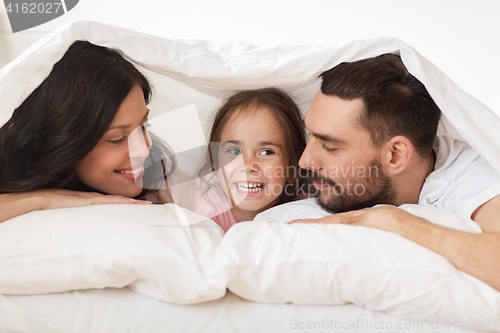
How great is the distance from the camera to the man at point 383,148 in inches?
43.7

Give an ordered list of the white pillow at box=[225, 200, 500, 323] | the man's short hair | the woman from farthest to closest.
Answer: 1. the man's short hair
2. the woman
3. the white pillow at box=[225, 200, 500, 323]

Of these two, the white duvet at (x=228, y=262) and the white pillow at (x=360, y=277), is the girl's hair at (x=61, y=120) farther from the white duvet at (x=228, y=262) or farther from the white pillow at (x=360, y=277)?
the white pillow at (x=360, y=277)

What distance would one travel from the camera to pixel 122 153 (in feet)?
3.70

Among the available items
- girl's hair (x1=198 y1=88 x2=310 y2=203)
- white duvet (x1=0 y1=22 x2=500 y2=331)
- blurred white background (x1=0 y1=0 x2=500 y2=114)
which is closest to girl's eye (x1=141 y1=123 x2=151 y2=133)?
girl's hair (x1=198 y1=88 x2=310 y2=203)

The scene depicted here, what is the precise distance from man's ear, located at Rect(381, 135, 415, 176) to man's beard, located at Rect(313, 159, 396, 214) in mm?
28

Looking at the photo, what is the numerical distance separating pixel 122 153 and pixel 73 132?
0.14 metres

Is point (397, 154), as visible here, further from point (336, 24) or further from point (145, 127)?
point (336, 24)

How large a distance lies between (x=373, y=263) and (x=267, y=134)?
2.16 ft

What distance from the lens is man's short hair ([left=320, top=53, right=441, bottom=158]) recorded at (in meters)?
1.12

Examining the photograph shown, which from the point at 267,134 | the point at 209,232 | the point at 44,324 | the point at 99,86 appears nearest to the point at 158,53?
the point at 99,86

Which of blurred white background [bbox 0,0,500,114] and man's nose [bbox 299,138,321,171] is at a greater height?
blurred white background [bbox 0,0,500,114]

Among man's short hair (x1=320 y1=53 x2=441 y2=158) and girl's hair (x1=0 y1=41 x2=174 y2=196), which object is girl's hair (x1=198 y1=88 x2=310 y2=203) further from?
girl's hair (x1=0 y1=41 x2=174 y2=196)

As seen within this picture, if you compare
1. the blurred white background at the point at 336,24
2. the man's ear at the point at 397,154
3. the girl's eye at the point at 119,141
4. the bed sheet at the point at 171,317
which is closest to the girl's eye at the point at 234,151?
the girl's eye at the point at 119,141

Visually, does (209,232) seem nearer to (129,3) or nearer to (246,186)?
(246,186)
